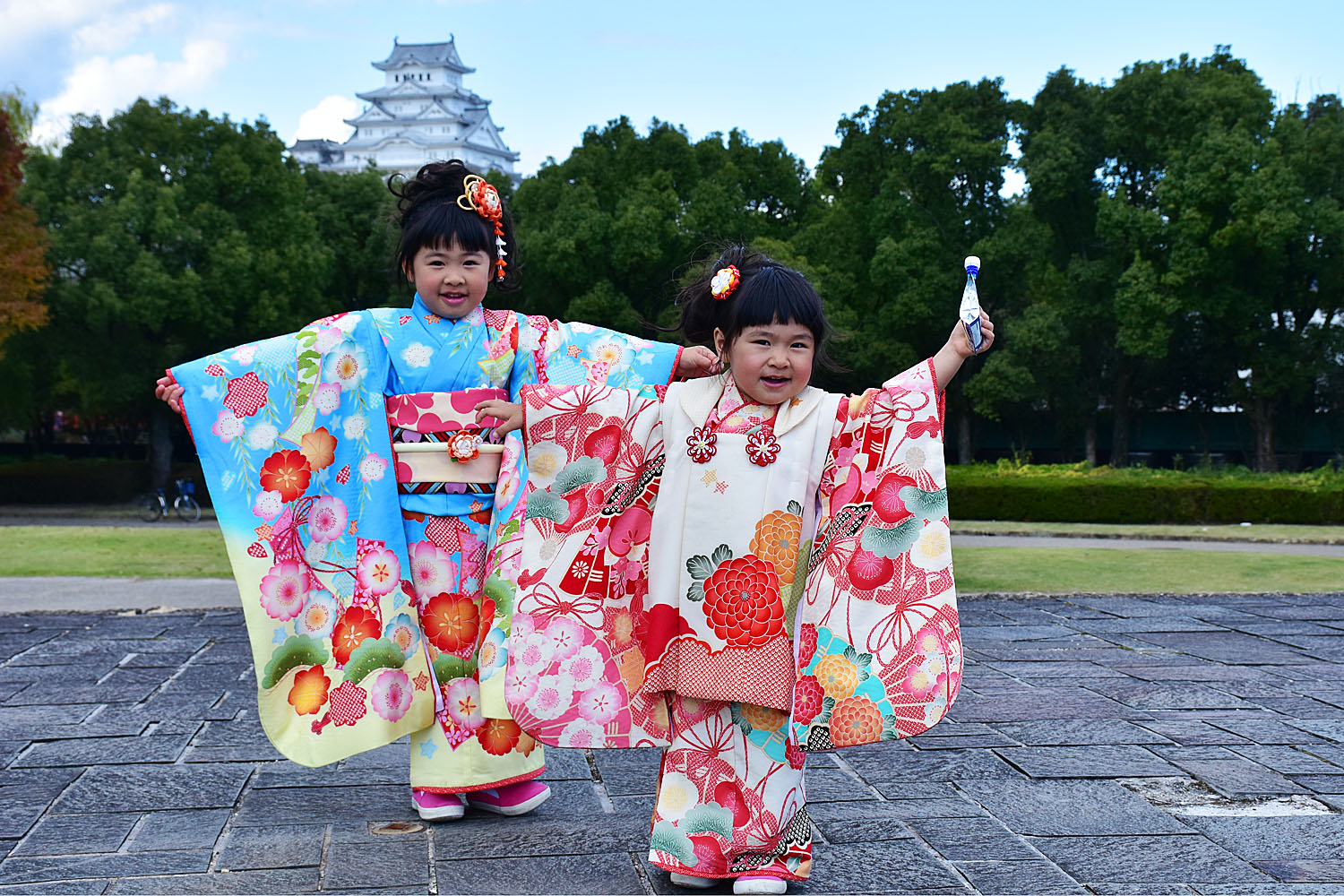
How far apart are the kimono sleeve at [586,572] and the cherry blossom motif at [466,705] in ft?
1.42

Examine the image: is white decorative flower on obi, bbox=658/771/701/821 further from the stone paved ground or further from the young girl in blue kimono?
the young girl in blue kimono

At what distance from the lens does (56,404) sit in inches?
957

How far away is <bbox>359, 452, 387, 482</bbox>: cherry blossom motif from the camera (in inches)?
120

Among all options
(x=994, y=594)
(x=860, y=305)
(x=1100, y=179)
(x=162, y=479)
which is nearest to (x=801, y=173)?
(x=860, y=305)

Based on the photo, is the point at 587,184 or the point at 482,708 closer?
the point at 482,708

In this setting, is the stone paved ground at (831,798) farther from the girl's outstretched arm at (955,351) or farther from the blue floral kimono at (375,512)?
the girl's outstretched arm at (955,351)

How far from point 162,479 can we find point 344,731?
1898 cm

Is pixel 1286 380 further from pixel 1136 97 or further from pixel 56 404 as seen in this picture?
pixel 56 404

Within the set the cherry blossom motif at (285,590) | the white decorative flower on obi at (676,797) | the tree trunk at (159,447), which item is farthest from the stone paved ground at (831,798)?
the tree trunk at (159,447)

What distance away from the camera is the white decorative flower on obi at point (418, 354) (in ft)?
10.1

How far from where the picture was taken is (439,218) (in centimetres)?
307

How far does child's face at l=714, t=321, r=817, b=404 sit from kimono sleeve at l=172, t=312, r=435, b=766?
3.40 feet

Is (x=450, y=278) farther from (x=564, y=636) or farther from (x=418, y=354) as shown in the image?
(x=564, y=636)

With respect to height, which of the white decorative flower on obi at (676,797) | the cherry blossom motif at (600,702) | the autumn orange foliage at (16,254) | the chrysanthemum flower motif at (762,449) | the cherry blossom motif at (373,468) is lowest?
the white decorative flower on obi at (676,797)
